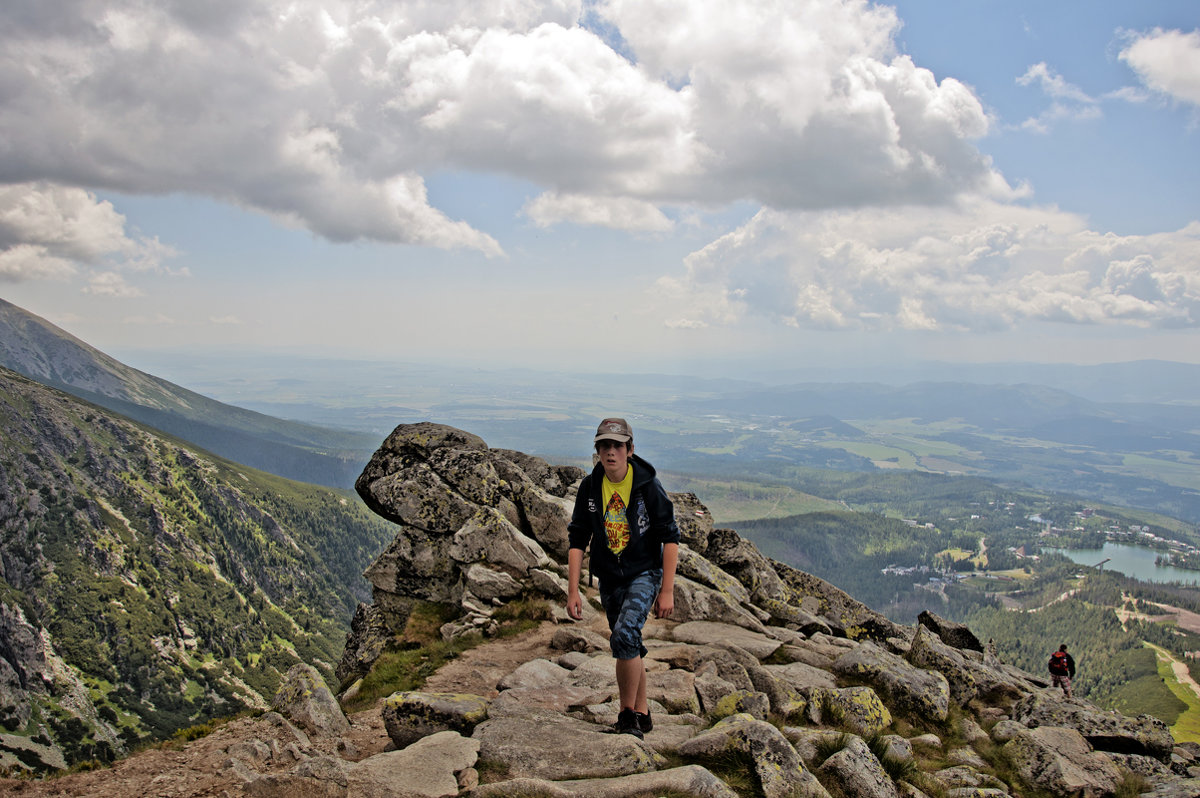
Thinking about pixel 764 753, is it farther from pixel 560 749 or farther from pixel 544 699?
pixel 544 699

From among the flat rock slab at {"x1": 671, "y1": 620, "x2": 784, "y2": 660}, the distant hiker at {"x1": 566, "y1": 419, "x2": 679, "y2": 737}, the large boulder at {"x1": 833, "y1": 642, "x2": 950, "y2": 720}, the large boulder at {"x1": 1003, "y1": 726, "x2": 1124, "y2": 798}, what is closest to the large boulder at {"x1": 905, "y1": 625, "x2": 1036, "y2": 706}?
the large boulder at {"x1": 833, "y1": 642, "x2": 950, "y2": 720}

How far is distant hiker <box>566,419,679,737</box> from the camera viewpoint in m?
10.1

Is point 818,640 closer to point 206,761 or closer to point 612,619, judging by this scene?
point 612,619

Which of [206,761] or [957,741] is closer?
[206,761]

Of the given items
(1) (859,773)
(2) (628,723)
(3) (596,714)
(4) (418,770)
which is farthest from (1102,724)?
(4) (418,770)

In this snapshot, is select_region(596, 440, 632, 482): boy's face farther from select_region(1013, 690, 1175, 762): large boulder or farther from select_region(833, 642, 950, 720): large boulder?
select_region(1013, 690, 1175, 762): large boulder

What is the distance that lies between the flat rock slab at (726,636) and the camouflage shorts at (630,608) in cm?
944

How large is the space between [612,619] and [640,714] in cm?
167

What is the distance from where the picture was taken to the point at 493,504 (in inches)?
1005

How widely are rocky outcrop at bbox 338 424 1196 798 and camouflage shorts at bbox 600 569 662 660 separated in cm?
138

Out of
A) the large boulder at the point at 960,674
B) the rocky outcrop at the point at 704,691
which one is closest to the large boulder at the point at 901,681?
the rocky outcrop at the point at 704,691

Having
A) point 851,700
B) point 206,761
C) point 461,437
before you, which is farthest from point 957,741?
point 461,437

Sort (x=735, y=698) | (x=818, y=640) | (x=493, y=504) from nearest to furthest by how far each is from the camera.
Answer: (x=735, y=698), (x=818, y=640), (x=493, y=504)

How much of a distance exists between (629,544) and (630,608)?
982mm
